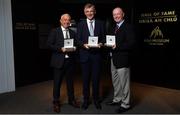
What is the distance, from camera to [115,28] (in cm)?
473

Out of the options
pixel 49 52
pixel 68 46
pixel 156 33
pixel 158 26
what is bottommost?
pixel 49 52

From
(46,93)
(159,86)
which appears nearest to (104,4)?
(159,86)

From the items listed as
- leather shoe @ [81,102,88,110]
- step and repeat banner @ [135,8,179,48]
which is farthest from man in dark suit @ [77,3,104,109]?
step and repeat banner @ [135,8,179,48]

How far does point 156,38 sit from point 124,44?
2441 millimetres

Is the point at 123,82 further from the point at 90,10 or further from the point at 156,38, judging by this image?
the point at 156,38

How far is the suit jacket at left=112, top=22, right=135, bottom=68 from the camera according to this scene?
14.8 feet

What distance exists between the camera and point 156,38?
6.74 metres

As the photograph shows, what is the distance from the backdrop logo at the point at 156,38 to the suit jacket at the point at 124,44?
2213mm

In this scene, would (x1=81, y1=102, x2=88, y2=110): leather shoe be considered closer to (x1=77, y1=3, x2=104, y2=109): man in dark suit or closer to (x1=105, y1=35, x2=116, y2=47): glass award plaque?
(x1=77, y1=3, x2=104, y2=109): man in dark suit

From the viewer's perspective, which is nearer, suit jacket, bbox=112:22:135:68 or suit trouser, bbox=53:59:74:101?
suit jacket, bbox=112:22:135:68

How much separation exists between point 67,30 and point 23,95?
1.91 m

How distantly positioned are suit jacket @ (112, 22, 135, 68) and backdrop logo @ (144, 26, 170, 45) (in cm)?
221

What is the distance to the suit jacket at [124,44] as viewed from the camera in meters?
4.52

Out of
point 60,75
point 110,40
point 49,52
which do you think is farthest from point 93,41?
point 49,52
